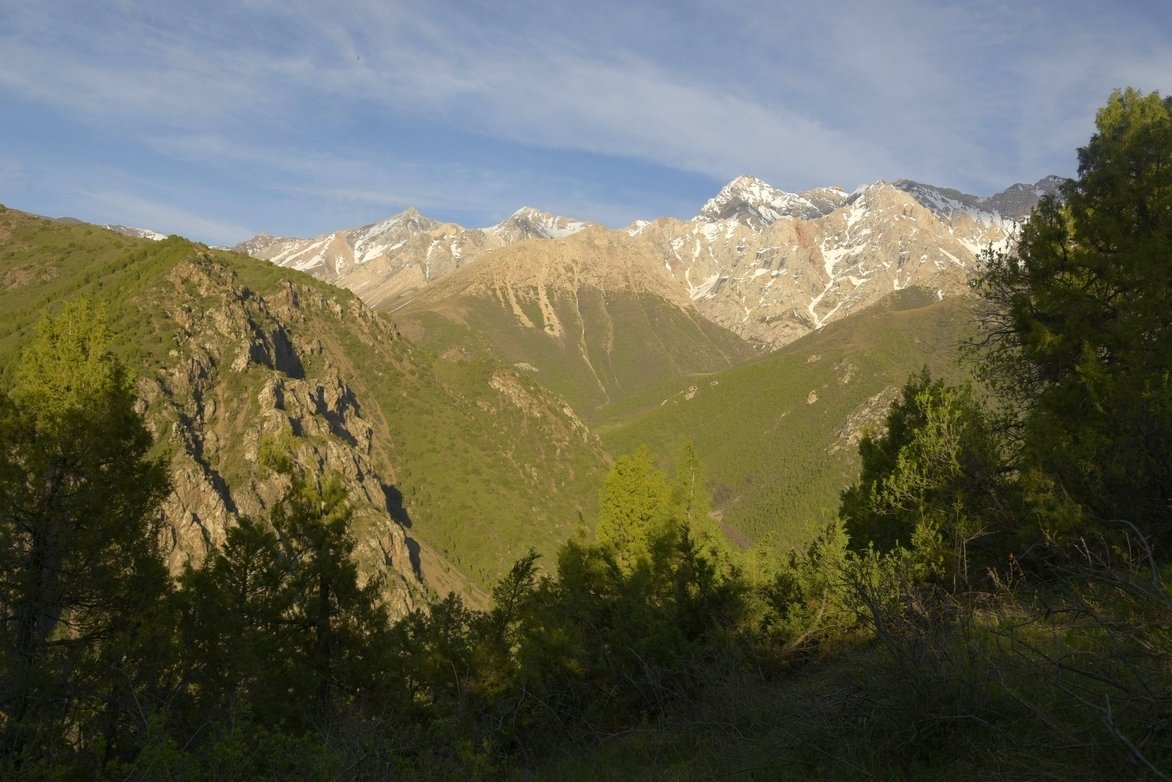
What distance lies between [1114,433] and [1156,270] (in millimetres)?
3549

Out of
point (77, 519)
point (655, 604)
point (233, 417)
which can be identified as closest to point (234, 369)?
point (233, 417)

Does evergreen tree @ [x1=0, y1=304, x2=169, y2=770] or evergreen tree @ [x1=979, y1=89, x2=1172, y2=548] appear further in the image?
evergreen tree @ [x1=0, y1=304, x2=169, y2=770]

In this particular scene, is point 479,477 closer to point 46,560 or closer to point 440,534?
point 440,534

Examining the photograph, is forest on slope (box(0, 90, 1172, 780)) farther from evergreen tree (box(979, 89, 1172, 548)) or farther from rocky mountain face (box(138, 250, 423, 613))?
rocky mountain face (box(138, 250, 423, 613))

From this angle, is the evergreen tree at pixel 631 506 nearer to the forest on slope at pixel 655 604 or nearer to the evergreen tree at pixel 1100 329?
the forest on slope at pixel 655 604

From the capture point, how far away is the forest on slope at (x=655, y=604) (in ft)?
21.4

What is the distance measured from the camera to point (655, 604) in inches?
684

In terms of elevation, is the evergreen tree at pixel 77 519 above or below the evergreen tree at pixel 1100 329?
below

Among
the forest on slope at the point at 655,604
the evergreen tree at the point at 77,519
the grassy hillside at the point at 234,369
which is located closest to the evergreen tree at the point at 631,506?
the forest on slope at the point at 655,604

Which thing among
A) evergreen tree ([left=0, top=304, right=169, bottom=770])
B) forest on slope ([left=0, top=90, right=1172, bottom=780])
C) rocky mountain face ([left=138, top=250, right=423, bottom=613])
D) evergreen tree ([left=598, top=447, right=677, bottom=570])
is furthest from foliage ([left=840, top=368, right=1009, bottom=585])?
rocky mountain face ([left=138, top=250, right=423, bottom=613])

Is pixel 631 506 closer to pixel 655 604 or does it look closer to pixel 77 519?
pixel 655 604

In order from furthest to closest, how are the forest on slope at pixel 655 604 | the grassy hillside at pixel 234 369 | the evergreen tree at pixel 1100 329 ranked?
1. the grassy hillside at pixel 234 369
2. the evergreen tree at pixel 1100 329
3. the forest on slope at pixel 655 604

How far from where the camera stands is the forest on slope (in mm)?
6527

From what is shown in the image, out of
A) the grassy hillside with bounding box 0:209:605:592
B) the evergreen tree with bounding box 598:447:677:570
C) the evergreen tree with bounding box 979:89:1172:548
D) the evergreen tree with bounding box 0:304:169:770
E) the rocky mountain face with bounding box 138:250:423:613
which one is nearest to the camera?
the evergreen tree with bounding box 979:89:1172:548
